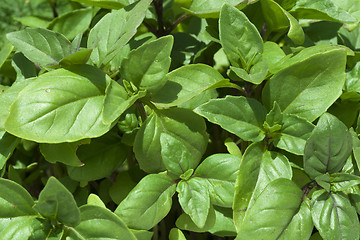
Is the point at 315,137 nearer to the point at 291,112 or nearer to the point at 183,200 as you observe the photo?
the point at 291,112

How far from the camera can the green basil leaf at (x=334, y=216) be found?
0.83 m

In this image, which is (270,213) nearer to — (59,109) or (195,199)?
(195,199)

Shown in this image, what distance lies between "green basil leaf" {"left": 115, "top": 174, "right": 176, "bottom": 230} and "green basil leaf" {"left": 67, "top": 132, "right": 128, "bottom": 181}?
18cm

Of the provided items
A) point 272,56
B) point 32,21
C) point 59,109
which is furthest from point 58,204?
point 32,21

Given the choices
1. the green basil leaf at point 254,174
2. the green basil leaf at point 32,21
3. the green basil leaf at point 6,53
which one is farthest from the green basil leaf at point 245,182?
the green basil leaf at point 32,21

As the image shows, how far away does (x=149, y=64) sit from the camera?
909 mm

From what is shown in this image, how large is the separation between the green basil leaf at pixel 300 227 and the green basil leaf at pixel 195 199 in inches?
6.0

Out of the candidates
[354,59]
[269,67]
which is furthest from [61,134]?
[354,59]

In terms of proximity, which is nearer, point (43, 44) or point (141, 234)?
point (141, 234)

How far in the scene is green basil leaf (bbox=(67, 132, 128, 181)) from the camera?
40.6 inches

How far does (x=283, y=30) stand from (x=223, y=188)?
489mm

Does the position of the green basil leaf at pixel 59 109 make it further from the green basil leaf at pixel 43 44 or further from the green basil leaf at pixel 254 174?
the green basil leaf at pixel 254 174

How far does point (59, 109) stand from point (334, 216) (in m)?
0.57

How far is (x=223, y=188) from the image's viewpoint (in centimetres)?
91
